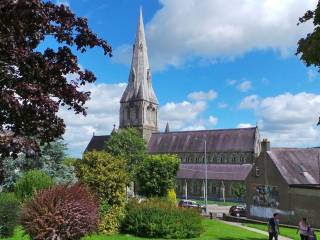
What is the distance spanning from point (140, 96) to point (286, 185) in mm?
71242

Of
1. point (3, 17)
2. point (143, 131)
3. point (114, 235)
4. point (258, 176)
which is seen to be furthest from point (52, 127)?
point (143, 131)

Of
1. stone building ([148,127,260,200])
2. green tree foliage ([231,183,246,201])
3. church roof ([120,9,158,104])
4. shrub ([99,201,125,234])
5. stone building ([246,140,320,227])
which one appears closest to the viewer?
shrub ([99,201,125,234])

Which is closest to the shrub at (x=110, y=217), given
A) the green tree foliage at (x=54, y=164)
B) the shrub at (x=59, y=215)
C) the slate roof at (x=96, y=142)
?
the shrub at (x=59, y=215)

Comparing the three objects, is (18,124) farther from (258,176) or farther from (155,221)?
(258,176)

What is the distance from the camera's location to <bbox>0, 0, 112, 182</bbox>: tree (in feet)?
20.9

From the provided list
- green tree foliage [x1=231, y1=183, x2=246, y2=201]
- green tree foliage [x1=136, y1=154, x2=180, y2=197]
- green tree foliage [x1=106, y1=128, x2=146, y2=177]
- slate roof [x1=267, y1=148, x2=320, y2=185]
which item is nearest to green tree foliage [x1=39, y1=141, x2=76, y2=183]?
green tree foliage [x1=136, y1=154, x2=180, y2=197]

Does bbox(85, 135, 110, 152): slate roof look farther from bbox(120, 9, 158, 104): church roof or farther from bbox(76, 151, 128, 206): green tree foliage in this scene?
bbox(76, 151, 128, 206): green tree foliage

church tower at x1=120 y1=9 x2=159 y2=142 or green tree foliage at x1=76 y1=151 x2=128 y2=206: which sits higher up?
church tower at x1=120 y1=9 x2=159 y2=142

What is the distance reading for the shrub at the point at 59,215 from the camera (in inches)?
624

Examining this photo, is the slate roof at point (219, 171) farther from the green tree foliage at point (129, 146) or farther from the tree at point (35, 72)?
the tree at point (35, 72)

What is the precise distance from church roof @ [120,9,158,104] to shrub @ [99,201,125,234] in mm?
87625

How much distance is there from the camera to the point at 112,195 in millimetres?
27016

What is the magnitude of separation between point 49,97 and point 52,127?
65 cm

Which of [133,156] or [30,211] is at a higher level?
[133,156]
